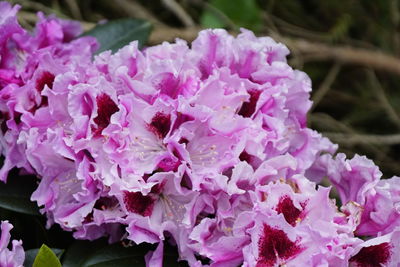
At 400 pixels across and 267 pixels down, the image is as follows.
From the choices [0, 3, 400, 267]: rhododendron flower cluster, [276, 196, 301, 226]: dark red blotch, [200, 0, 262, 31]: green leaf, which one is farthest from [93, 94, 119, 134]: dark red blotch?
[200, 0, 262, 31]: green leaf

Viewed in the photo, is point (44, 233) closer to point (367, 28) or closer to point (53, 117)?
point (53, 117)

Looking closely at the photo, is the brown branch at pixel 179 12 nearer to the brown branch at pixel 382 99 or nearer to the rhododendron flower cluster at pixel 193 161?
the brown branch at pixel 382 99

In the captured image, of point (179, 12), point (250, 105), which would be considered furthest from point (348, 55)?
point (250, 105)

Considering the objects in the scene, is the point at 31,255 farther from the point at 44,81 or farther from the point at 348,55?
the point at 348,55

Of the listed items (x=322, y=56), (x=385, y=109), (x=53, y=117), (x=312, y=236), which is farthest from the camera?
(x=385, y=109)

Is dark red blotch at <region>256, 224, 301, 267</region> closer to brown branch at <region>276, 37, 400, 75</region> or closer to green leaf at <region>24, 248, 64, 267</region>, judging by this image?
green leaf at <region>24, 248, 64, 267</region>

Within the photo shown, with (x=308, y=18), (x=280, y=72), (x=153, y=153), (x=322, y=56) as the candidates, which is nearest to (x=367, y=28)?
(x=308, y=18)
